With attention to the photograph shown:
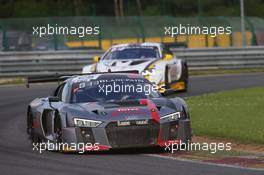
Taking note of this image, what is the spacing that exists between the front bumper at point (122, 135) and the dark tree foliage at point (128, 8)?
36.2 m

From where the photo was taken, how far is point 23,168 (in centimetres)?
1164

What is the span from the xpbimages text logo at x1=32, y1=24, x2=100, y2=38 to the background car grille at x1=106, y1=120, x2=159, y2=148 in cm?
2471

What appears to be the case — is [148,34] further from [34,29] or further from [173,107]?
[173,107]

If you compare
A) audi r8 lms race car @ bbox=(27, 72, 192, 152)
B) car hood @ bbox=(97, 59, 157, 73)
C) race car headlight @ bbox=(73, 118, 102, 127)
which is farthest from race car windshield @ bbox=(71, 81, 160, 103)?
car hood @ bbox=(97, 59, 157, 73)

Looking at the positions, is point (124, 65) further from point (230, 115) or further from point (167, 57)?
point (230, 115)

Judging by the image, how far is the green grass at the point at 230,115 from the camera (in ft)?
50.1

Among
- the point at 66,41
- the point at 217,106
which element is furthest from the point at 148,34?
the point at 217,106

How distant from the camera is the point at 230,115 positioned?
718 inches

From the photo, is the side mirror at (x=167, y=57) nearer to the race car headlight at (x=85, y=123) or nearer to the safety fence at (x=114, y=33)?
the race car headlight at (x=85, y=123)

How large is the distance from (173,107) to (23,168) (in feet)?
8.95

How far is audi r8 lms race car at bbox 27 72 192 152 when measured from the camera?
1288cm

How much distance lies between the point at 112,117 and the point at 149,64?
1081 centimetres

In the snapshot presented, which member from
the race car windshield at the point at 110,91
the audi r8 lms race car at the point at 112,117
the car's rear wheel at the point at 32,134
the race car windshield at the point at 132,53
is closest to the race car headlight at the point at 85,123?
the audi r8 lms race car at the point at 112,117

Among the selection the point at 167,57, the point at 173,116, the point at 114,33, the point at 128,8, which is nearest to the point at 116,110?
the point at 173,116
